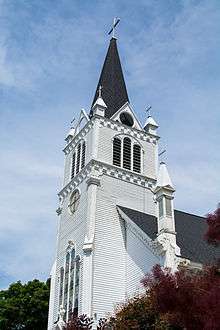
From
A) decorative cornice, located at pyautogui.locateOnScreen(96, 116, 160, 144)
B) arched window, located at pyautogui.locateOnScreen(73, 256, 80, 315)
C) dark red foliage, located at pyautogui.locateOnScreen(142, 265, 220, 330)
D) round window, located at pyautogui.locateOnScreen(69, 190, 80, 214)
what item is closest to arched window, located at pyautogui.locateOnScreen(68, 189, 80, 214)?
round window, located at pyautogui.locateOnScreen(69, 190, 80, 214)

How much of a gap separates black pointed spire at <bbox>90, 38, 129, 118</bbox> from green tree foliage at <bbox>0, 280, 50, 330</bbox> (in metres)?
15.4

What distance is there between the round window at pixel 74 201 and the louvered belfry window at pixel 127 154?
3381 millimetres

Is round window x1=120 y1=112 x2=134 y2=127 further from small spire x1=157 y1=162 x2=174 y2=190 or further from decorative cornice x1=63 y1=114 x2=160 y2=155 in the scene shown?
small spire x1=157 y1=162 x2=174 y2=190

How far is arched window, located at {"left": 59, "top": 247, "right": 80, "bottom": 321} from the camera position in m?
32.4

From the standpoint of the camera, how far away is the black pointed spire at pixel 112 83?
4154cm

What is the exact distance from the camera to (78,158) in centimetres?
3903

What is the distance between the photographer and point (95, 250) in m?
32.3

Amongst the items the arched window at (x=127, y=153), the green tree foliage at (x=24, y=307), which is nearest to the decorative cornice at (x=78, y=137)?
the arched window at (x=127, y=153)

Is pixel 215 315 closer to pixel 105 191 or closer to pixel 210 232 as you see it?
pixel 210 232

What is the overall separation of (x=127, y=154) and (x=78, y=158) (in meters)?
3.61

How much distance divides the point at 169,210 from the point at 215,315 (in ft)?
53.2

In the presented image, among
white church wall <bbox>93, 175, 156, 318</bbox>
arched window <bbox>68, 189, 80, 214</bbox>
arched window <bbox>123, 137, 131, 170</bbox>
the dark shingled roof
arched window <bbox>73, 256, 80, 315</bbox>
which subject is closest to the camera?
the dark shingled roof

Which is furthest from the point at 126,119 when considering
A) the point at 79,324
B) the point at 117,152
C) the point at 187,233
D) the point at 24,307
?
the point at 79,324

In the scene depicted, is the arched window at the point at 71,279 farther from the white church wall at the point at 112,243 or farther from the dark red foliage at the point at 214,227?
the dark red foliage at the point at 214,227
